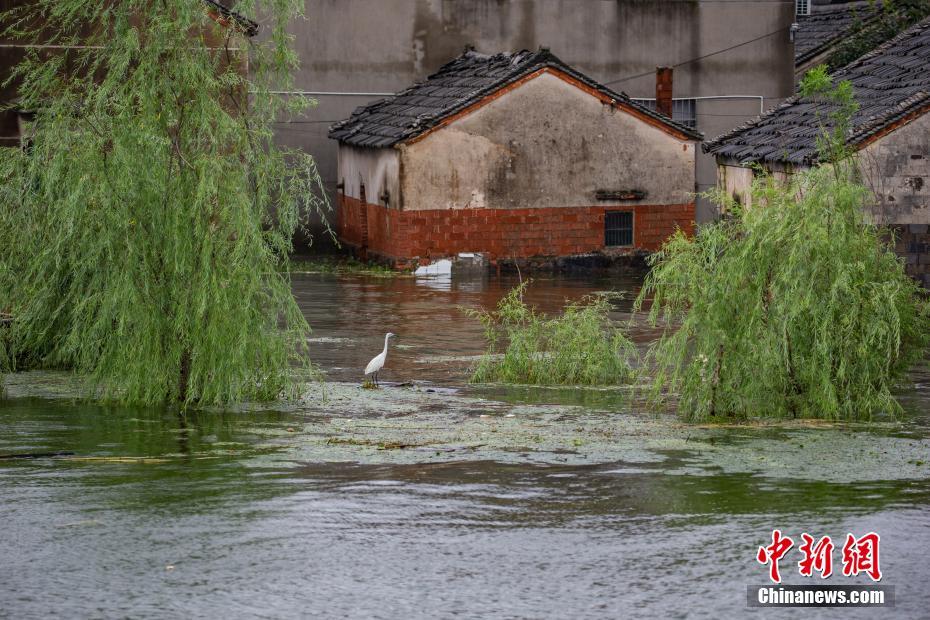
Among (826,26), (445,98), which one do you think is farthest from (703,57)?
(445,98)

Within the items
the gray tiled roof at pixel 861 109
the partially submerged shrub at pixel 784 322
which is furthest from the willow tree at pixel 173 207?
the gray tiled roof at pixel 861 109

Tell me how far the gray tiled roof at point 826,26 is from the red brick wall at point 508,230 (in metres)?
11.9

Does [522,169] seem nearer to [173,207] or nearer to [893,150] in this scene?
[893,150]

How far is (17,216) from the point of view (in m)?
16.5

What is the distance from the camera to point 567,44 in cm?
3769

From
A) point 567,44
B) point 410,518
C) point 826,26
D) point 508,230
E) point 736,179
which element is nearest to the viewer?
point 410,518

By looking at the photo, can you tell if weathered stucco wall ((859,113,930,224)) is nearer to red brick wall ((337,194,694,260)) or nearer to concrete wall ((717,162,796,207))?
concrete wall ((717,162,796,207))

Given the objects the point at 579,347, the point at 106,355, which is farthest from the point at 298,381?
the point at 579,347

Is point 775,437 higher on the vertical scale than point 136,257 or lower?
lower

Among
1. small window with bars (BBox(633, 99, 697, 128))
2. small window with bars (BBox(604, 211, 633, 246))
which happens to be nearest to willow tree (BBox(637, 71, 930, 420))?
small window with bars (BBox(604, 211, 633, 246))

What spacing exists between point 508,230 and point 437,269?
1.89 metres

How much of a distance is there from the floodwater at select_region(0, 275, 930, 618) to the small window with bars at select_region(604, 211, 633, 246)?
1844 cm

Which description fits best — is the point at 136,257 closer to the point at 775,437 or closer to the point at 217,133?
the point at 217,133

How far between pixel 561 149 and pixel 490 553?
2324 centimetres
